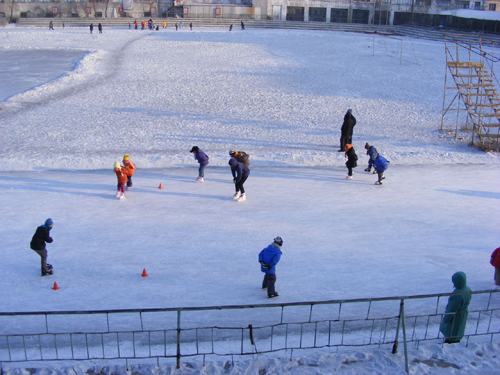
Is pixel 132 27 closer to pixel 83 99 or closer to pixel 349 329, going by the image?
pixel 83 99

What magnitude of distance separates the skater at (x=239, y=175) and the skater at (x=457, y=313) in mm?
6197

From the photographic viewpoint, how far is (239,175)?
456 inches

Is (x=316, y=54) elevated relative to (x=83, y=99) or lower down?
elevated

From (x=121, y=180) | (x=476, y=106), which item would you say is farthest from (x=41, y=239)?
(x=476, y=106)

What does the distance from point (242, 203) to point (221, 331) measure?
17.3 ft

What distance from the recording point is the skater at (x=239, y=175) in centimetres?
1143

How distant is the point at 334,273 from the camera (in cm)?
850

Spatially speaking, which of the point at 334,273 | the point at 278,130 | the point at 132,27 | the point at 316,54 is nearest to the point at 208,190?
the point at 334,273

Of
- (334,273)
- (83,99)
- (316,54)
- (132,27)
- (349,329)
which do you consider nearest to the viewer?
(349,329)

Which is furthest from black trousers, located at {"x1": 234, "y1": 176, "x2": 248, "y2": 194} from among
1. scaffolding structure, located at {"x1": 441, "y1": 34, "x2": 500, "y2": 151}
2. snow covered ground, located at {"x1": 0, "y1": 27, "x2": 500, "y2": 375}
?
scaffolding structure, located at {"x1": 441, "y1": 34, "x2": 500, "y2": 151}

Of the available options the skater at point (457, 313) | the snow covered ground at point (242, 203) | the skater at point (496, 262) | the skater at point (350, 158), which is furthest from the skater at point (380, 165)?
the skater at point (457, 313)

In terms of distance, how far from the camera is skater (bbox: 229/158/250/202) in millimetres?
11434

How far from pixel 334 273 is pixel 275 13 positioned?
168 feet

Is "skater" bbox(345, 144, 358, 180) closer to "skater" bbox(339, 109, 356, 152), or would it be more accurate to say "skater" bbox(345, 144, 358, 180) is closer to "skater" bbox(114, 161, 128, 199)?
"skater" bbox(339, 109, 356, 152)
